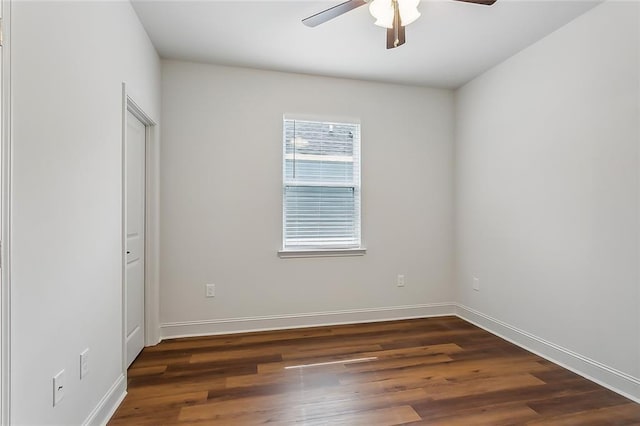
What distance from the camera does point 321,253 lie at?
10.7ft

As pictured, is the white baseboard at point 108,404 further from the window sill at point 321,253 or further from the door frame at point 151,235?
the window sill at point 321,253

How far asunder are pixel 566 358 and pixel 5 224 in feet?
11.3

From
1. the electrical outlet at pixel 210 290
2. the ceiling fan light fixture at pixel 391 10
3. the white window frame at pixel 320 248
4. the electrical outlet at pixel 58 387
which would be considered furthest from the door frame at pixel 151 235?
the ceiling fan light fixture at pixel 391 10

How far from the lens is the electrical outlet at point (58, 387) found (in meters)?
1.32

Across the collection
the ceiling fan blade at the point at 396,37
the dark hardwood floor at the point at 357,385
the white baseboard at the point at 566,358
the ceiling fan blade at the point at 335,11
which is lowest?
the dark hardwood floor at the point at 357,385

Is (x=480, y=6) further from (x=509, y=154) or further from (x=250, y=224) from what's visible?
(x=250, y=224)

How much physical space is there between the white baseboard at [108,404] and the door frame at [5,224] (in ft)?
2.24

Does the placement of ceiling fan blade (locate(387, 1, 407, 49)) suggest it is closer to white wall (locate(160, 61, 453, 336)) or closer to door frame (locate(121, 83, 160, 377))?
white wall (locate(160, 61, 453, 336))

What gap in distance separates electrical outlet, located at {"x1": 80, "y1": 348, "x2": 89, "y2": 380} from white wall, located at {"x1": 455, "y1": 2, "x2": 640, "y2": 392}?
322 cm

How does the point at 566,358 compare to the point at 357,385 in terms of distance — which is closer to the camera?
the point at 357,385

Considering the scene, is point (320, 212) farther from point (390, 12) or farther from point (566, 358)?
point (566, 358)

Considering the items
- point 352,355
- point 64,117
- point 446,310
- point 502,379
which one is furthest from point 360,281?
point 64,117

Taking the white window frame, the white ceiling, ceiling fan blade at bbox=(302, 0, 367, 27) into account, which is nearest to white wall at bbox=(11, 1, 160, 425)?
the white ceiling

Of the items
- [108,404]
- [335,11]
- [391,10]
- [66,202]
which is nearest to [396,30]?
[391,10]
